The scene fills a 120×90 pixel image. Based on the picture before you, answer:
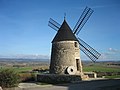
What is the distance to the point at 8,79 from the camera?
19.8 meters

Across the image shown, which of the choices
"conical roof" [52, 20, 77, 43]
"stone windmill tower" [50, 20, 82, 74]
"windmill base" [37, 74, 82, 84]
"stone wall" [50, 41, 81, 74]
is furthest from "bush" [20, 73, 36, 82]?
"conical roof" [52, 20, 77, 43]

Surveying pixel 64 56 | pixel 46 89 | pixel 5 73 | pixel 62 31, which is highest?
pixel 62 31

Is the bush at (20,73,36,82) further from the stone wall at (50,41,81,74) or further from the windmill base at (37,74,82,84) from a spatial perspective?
the windmill base at (37,74,82,84)

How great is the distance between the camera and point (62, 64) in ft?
83.6

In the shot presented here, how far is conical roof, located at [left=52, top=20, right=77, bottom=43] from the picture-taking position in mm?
25781

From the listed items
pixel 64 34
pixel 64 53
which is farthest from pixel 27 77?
pixel 64 34

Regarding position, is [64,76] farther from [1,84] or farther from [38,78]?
[1,84]

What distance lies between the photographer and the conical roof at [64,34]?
84.6ft

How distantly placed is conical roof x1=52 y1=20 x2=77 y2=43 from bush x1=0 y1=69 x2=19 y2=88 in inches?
308

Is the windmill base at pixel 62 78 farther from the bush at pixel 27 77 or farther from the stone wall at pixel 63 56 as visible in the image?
the bush at pixel 27 77

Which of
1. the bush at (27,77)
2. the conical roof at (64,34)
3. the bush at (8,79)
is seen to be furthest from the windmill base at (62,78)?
the bush at (8,79)

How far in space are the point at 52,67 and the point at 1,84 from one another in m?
7.93

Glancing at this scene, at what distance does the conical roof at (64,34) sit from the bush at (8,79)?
783 centimetres

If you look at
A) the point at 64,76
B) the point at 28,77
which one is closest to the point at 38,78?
the point at 28,77
